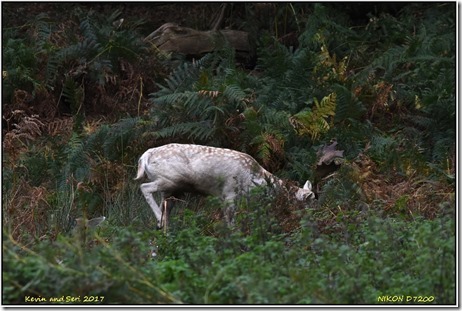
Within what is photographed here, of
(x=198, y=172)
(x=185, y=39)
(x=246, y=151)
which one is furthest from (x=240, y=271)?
(x=185, y=39)

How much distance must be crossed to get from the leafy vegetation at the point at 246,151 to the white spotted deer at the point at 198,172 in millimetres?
253

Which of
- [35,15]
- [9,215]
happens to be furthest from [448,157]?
[35,15]

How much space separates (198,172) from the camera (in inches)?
372

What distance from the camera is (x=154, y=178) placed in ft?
31.4

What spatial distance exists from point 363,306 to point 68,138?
7291mm

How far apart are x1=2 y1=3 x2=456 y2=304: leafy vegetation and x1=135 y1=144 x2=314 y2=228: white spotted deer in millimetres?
253

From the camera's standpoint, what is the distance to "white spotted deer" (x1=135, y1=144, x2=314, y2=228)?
31.0ft

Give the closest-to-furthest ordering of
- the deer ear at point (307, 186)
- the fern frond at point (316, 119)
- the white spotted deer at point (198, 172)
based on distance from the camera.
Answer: the white spotted deer at point (198, 172)
the deer ear at point (307, 186)
the fern frond at point (316, 119)

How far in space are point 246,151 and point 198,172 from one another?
Answer: 1.71 metres

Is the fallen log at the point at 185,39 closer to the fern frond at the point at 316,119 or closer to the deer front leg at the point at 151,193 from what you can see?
the fern frond at the point at 316,119

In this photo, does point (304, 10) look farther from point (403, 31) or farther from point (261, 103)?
point (261, 103)

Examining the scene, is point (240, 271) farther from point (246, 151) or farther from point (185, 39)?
point (185, 39)

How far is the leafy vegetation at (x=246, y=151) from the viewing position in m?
5.70

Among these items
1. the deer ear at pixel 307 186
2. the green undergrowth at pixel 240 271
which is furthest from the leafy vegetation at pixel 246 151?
the deer ear at pixel 307 186
